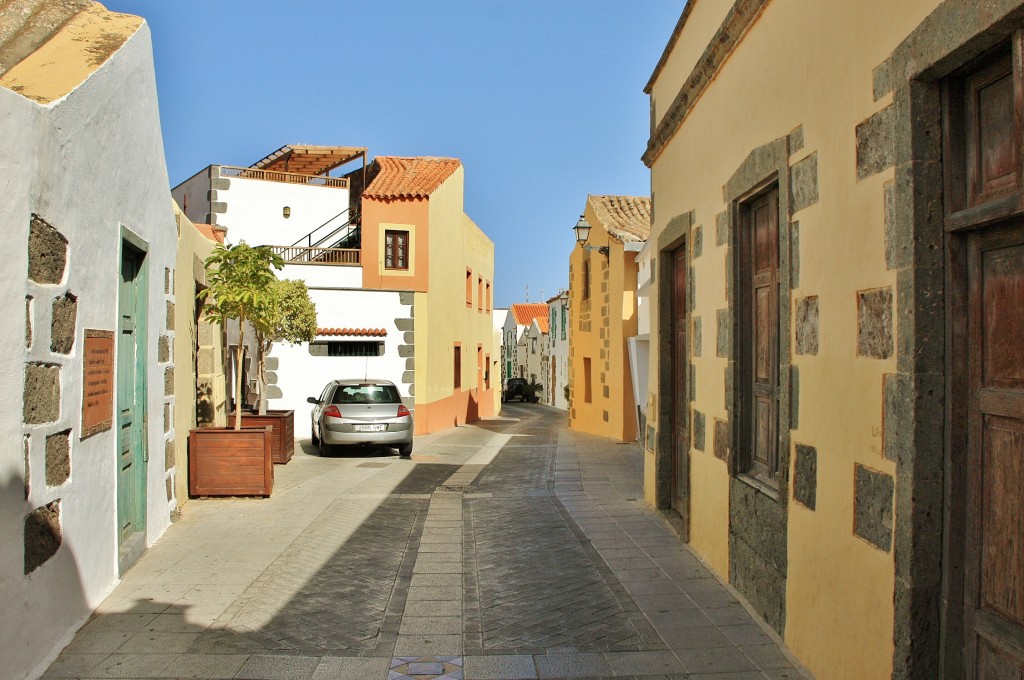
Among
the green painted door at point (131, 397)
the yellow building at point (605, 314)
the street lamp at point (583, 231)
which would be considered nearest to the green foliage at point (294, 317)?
the street lamp at point (583, 231)

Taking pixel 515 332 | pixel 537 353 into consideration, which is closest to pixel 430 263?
pixel 537 353

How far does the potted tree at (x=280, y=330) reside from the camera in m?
9.91

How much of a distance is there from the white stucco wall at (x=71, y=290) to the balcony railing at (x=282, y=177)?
743 inches

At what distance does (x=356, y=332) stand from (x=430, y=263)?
2.51 metres

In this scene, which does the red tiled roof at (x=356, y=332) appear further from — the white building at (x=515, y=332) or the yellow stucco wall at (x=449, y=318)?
the white building at (x=515, y=332)

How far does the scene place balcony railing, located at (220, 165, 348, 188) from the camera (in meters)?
24.1

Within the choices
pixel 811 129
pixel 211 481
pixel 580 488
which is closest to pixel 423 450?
pixel 580 488

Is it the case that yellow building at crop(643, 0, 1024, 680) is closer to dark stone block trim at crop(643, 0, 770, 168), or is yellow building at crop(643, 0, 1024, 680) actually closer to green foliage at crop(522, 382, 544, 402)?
dark stone block trim at crop(643, 0, 770, 168)

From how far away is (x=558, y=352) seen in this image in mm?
37156

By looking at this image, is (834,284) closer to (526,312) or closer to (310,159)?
(310,159)

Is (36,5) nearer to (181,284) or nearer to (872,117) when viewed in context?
(181,284)

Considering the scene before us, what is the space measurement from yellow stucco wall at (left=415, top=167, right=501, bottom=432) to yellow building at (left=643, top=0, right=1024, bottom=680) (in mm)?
14316

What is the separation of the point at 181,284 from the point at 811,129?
6.07 m

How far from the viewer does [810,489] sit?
155 inches
